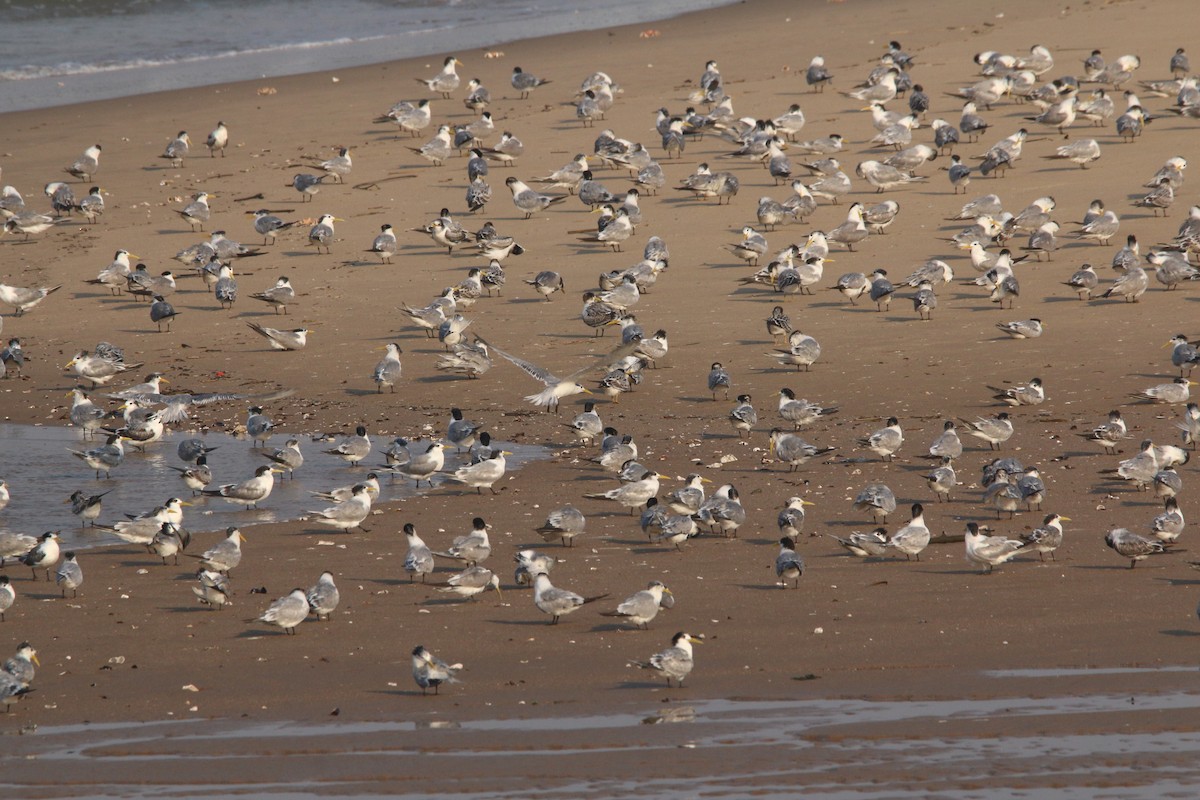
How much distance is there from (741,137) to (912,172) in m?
3.15

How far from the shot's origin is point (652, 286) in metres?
21.4

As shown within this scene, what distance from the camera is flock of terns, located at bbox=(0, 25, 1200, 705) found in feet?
42.1

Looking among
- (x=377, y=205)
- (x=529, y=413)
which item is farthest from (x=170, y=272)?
(x=529, y=413)

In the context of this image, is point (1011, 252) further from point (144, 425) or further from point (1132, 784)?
point (1132, 784)

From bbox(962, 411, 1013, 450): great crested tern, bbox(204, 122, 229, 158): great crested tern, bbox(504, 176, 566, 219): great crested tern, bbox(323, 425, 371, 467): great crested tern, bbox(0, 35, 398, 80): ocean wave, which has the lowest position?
bbox(323, 425, 371, 467): great crested tern

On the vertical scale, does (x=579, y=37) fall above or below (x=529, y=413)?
A: above

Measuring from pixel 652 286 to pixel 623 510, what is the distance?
6993mm

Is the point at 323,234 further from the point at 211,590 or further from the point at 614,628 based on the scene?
the point at 614,628

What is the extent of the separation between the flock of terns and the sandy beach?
0.67 ft

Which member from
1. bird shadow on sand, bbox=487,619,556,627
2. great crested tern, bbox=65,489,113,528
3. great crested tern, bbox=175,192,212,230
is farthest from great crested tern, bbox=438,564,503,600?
great crested tern, bbox=175,192,212,230

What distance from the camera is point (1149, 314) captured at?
19.3 m

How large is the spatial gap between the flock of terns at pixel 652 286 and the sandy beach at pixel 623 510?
0.20 meters

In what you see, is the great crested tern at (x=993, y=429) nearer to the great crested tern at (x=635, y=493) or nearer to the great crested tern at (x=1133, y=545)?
the great crested tern at (x=1133, y=545)

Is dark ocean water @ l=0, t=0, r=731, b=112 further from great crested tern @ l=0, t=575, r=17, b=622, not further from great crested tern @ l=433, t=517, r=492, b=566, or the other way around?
great crested tern @ l=433, t=517, r=492, b=566
